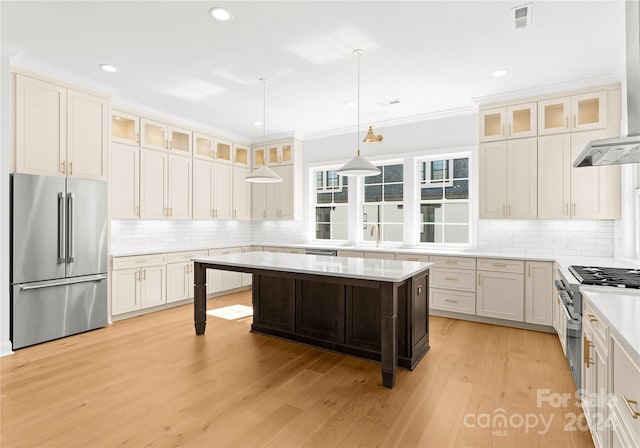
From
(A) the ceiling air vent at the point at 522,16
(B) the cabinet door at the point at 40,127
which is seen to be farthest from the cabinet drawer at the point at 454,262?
(B) the cabinet door at the point at 40,127

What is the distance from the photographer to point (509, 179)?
4.62m

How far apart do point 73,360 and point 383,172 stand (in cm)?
497

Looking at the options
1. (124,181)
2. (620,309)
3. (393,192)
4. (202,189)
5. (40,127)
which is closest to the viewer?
(620,309)

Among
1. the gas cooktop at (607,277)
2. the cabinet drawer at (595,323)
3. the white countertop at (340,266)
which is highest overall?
the gas cooktop at (607,277)

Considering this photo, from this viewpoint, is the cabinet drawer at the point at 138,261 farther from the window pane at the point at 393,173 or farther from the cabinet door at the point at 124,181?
the window pane at the point at 393,173

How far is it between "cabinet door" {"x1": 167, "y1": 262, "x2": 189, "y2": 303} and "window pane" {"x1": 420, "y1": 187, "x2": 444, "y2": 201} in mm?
4001

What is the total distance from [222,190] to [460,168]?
416cm

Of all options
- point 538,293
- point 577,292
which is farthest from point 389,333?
point 538,293

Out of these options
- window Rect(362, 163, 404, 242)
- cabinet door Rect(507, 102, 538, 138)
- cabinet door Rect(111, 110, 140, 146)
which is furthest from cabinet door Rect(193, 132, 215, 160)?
cabinet door Rect(507, 102, 538, 138)

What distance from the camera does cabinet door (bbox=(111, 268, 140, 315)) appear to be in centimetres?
456

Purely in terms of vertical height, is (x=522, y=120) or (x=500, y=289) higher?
(x=522, y=120)

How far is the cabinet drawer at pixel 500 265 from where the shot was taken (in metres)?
4.27

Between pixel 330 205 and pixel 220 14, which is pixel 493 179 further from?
pixel 220 14

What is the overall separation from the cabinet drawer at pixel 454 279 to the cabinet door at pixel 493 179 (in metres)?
0.87
